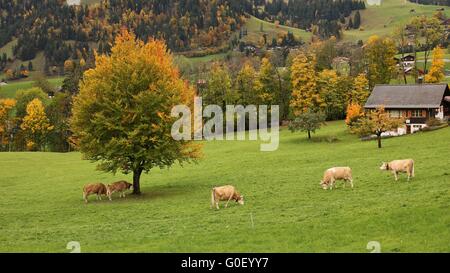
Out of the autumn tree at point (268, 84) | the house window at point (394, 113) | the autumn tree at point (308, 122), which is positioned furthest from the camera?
the autumn tree at point (268, 84)

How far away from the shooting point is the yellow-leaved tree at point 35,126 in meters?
106

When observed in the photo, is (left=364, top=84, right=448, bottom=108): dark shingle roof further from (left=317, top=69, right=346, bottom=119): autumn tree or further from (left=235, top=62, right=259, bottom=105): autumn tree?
(left=235, top=62, right=259, bottom=105): autumn tree

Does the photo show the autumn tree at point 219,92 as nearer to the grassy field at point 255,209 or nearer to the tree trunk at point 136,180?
the grassy field at point 255,209

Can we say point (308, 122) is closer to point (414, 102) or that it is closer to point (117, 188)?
point (414, 102)

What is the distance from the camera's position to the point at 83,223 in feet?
97.9

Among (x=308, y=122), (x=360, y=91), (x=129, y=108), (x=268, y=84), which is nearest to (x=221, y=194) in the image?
(x=129, y=108)

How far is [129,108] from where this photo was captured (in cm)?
3844

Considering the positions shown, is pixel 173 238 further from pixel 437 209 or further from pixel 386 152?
pixel 386 152

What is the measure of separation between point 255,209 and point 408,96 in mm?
51048

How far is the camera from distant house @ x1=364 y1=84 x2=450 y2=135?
7012cm

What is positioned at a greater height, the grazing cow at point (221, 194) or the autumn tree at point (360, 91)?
the autumn tree at point (360, 91)

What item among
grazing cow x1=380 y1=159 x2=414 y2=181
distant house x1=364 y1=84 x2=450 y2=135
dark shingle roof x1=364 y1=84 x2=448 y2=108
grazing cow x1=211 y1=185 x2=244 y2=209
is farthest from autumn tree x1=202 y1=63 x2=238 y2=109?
grazing cow x1=211 y1=185 x2=244 y2=209

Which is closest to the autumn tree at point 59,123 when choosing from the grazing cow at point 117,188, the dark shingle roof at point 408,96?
the dark shingle roof at point 408,96
